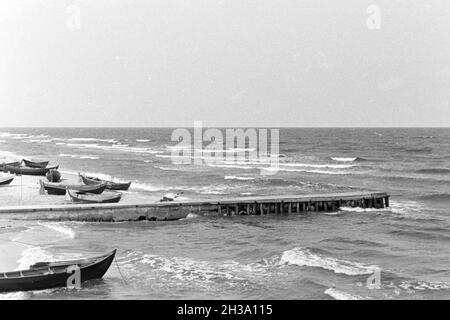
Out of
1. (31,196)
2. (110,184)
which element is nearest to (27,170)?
(110,184)

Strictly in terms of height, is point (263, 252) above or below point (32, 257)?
below

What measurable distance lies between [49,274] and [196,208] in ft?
56.4

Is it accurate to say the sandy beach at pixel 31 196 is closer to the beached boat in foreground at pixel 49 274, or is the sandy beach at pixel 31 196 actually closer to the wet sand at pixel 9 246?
the wet sand at pixel 9 246

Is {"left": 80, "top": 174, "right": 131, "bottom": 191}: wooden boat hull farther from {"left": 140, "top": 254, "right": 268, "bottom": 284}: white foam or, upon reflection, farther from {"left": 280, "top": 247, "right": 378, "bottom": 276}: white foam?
{"left": 280, "top": 247, "right": 378, "bottom": 276}: white foam

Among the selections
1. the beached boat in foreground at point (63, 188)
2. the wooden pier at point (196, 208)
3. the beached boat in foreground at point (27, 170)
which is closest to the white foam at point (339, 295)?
the wooden pier at point (196, 208)

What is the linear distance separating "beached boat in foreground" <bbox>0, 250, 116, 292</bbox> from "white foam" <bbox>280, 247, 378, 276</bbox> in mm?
8501

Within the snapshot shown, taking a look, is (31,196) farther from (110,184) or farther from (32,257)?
(32,257)

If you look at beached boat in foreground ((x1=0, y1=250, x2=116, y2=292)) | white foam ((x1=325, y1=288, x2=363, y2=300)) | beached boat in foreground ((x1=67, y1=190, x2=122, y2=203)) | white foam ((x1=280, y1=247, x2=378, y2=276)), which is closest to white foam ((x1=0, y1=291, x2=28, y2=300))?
beached boat in foreground ((x1=0, y1=250, x2=116, y2=292))

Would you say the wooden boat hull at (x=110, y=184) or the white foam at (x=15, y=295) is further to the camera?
the wooden boat hull at (x=110, y=184)

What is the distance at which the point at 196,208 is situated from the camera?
120ft

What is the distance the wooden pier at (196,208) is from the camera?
32875 mm

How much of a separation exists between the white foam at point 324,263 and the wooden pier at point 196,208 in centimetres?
1048

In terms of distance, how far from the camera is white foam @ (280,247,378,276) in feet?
78.3
